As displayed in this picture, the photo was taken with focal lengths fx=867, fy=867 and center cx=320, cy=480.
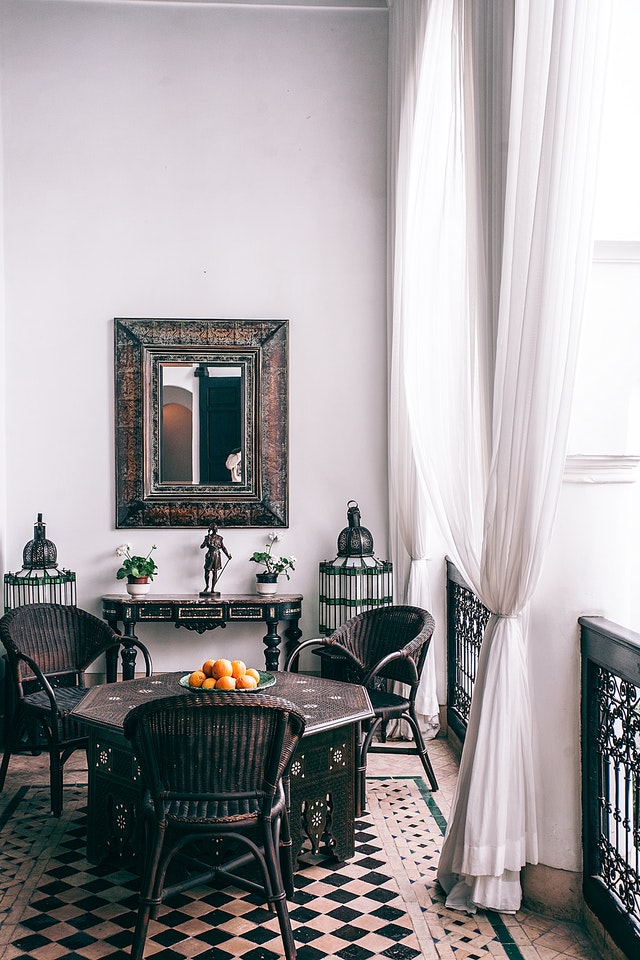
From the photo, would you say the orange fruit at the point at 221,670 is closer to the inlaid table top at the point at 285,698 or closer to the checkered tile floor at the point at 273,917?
the inlaid table top at the point at 285,698

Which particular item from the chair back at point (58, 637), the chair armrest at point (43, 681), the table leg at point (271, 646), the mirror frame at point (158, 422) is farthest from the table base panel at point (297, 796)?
the mirror frame at point (158, 422)

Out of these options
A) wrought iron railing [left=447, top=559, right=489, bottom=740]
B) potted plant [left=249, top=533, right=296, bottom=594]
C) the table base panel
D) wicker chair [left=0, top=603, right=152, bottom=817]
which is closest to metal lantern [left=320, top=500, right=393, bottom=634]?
potted plant [left=249, top=533, right=296, bottom=594]

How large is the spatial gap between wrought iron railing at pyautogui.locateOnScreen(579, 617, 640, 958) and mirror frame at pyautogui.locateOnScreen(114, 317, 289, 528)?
306 centimetres

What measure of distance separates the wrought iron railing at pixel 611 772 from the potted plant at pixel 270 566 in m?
2.80

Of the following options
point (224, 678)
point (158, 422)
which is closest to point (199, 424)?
point (158, 422)

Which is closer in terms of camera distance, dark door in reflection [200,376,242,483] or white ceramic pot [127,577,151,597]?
white ceramic pot [127,577,151,597]

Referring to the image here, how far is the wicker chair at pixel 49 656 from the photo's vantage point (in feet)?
14.2

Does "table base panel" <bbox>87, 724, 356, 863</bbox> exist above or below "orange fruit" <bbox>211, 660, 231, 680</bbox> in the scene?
below

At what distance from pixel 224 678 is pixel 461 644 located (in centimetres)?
216

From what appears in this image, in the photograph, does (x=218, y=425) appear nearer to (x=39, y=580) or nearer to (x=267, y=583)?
(x=267, y=583)

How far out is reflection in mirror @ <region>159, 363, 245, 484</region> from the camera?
577 cm

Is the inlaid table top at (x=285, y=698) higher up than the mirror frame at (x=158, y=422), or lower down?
lower down

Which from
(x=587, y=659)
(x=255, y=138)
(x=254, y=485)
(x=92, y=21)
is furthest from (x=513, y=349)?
(x=92, y=21)

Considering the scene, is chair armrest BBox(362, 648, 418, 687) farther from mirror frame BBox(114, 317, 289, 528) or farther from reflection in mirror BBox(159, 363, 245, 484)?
reflection in mirror BBox(159, 363, 245, 484)
